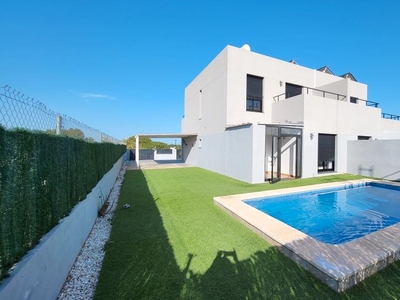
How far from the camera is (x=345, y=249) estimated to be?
12.7 feet

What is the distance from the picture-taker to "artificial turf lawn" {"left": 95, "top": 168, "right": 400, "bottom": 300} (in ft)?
9.76

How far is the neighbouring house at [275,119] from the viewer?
12.7 m

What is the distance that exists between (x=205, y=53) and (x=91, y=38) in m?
11.9

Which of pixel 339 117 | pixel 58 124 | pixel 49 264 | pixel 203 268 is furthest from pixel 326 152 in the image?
pixel 49 264

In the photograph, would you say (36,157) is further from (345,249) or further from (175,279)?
(345,249)

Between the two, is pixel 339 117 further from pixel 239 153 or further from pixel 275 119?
pixel 239 153

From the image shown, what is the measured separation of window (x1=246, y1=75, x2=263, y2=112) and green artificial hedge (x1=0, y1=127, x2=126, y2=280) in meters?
14.1

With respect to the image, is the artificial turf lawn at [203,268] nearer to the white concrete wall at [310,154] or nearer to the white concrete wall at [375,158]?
the white concrete wall at [310,154]

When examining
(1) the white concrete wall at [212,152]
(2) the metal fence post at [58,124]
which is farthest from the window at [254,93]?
(2) the metal fence post at [58,124]

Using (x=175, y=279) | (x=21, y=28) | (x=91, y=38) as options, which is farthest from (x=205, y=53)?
(x=175, y=279)

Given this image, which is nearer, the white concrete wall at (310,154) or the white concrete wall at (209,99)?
the white concrete wall at (310,154)

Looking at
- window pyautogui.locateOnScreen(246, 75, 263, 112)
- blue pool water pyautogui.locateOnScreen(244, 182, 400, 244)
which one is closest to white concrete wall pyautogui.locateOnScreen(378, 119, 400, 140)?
blue pool water pyautogui.locateOnScreen(244, 182, 400, 244)

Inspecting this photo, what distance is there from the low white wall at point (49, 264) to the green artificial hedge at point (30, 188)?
0.35ft

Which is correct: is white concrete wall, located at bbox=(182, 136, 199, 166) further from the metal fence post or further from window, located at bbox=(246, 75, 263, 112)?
the metal fence post
